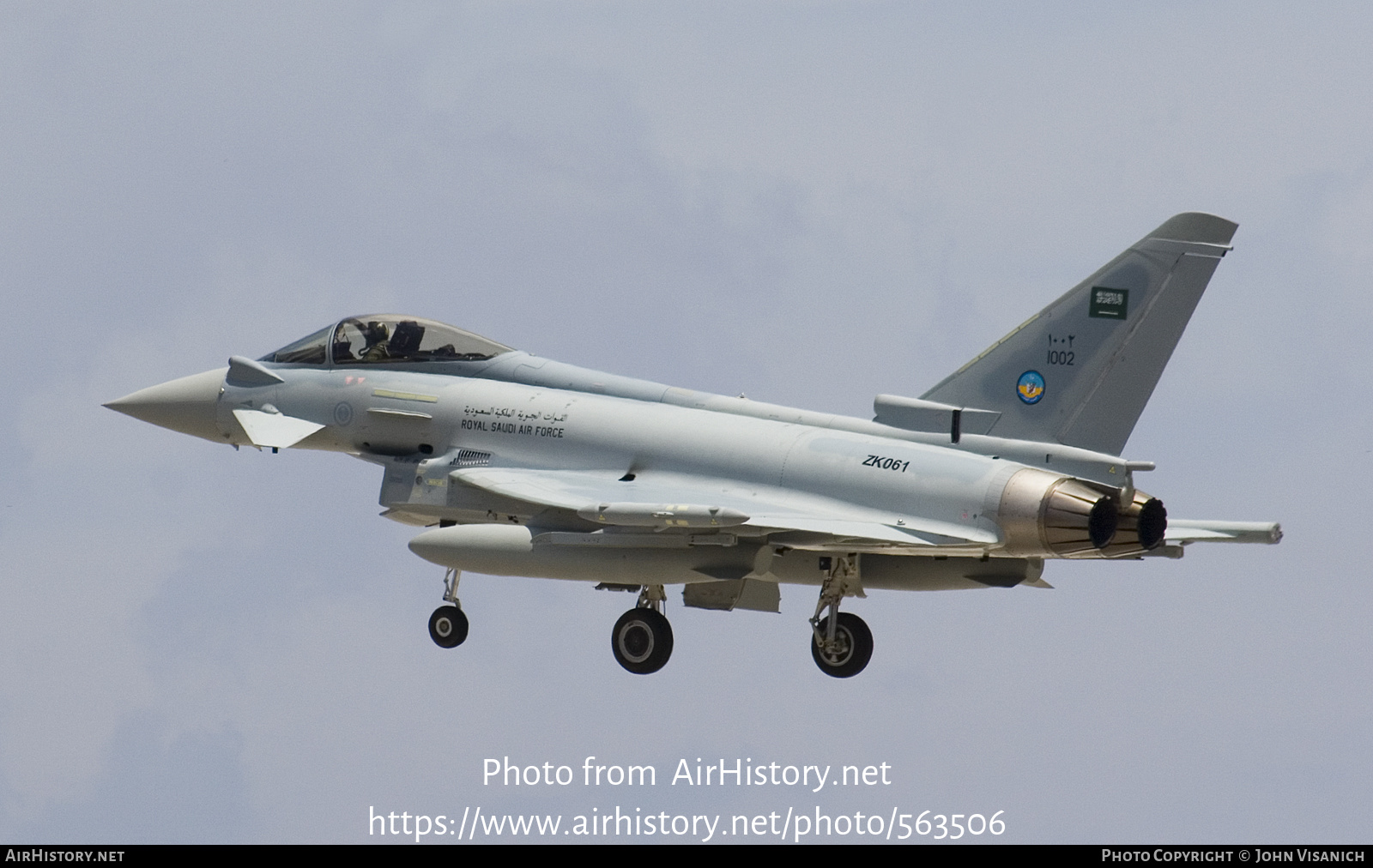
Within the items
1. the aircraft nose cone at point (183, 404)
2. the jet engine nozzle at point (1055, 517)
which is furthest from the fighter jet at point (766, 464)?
the aircraft nose cone at point (183, 404)

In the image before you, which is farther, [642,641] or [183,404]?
[183,404]

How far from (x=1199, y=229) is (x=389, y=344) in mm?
9495

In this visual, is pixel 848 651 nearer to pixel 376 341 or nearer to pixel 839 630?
pixel 839 630

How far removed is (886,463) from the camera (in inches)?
1024

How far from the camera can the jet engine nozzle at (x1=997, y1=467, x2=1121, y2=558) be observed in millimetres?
24766

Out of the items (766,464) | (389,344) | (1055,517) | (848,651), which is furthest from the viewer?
(389,344)

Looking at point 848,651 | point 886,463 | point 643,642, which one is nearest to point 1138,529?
point 886,463

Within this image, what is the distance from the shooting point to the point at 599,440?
27781 mm

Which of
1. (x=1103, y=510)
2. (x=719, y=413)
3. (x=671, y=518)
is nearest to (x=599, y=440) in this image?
(x=719, y=413)

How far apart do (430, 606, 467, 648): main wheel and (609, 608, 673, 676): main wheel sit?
2088mm

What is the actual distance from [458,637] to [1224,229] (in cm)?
969

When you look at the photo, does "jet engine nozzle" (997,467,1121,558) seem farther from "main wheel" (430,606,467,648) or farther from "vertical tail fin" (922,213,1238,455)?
"main wheel" (430,606,467,648)

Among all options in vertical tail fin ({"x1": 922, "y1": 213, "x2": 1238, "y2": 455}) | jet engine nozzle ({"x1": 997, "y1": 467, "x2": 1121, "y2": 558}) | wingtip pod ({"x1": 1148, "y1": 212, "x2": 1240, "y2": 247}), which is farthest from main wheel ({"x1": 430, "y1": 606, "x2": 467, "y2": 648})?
wingtip pod ({"x1": 1148, "y1": 212, "x2": 1240, "y2": 247})

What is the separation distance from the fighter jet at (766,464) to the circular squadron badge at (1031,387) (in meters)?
0.03
